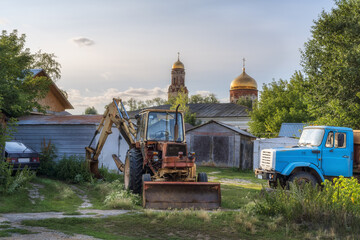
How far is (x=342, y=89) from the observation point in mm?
20578

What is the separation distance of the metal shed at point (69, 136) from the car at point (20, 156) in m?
2.68

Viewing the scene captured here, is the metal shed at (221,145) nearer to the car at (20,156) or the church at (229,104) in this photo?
the car at (20,156)

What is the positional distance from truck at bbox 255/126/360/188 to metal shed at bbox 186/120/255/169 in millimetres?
14908

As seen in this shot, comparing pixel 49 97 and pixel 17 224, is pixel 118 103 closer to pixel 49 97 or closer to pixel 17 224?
pixel 17 224

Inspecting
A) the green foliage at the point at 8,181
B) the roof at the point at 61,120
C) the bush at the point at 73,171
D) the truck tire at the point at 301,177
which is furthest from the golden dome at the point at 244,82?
the green foliage at the point at 8,181

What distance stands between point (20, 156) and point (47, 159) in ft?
9.23

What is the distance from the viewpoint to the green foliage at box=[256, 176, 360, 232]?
8.95m

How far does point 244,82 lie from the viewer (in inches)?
2803

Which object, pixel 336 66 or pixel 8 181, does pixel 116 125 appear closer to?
pixel 8 181

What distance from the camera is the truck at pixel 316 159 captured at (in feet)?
44.2

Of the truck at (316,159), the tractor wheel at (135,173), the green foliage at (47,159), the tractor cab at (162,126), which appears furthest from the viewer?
the green foliage at (47,159)

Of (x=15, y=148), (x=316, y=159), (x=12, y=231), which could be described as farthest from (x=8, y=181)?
(x=316, y=159)

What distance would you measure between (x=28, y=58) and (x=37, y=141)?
4131 mm

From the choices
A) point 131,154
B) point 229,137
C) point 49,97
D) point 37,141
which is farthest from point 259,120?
point 131,154
